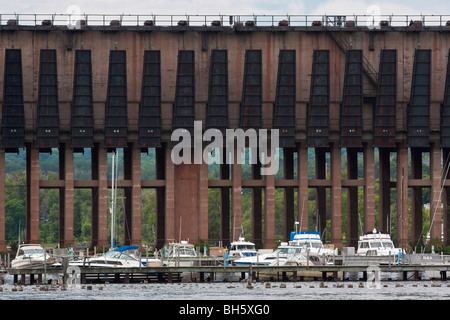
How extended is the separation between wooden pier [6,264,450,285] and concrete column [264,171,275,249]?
32331 mm

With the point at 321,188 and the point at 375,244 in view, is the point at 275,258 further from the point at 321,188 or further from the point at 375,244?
the point at 321,188

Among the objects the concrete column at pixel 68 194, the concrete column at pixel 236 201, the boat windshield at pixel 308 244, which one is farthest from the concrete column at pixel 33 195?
the boat windshield at pixel 308 244

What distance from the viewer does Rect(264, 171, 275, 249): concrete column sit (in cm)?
15712

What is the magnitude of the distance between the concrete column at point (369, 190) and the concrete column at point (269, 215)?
1038 centimetres

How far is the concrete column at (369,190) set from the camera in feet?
523

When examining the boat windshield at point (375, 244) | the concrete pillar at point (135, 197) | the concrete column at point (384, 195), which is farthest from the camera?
the concrete column at point (384, 195)

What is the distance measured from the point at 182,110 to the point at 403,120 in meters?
24.5

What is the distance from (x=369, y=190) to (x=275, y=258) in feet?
129

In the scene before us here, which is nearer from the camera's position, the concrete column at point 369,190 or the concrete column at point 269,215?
the concrete column at point 269,215

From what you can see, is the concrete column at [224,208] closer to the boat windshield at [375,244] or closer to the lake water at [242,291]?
the boat windshield at [375,244]

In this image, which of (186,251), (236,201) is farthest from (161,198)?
(186,251)

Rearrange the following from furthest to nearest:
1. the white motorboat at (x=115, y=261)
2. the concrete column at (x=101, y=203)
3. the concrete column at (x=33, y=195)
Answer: the concrete column at (x=33, y=195), the concrete column at (x=101, y=203), the white motorboat at (x=115, y=261)

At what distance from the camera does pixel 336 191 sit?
16050 cm

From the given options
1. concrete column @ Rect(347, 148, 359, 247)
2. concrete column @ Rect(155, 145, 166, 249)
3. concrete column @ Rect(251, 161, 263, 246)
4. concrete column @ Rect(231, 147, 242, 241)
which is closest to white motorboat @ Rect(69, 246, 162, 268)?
concrete column @ Rect(231, 147, 242, 241)
